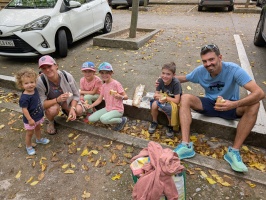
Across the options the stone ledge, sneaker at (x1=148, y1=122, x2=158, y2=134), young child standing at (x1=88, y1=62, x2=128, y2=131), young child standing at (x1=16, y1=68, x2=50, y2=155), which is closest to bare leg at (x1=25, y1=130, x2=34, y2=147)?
young child standing at (x1=16, y1=68, x2=50, y2=155)

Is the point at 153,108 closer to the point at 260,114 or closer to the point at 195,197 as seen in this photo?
the point at 195,197

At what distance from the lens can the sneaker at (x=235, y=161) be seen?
2506 millimetres

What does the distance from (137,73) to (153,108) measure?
1.88m

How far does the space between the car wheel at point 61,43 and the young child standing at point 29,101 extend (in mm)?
3322

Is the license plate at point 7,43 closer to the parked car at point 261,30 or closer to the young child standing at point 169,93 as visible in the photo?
the young child standing at point 169,93

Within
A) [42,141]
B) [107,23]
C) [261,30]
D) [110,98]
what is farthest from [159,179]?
[107,23]

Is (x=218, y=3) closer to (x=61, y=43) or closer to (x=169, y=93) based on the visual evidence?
(x=61, y=43)

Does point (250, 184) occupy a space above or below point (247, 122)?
below

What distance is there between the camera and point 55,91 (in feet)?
10.6

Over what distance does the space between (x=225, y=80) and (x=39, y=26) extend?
454cm

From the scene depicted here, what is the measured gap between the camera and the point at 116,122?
328 cm

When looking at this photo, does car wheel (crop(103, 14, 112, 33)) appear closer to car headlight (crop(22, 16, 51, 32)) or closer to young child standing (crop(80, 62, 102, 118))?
car headlight (crop(22, 16, 51, 32))

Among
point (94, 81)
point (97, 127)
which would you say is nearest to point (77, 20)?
point (94, 81)

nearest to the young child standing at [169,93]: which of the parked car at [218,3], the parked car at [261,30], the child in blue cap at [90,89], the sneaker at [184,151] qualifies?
the sneaker at [184,151]
